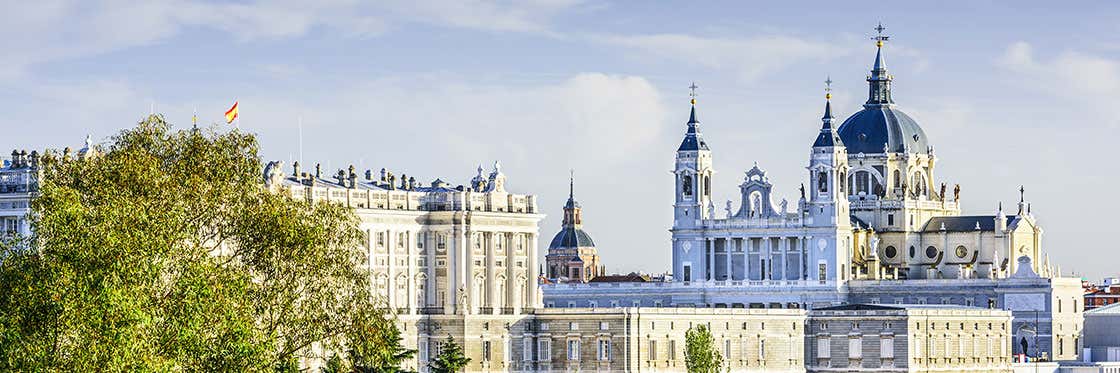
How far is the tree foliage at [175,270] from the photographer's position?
60750mm

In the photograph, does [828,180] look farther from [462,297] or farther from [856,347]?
[462,297]

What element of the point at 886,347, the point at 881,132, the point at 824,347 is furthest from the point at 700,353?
the point at 881,132

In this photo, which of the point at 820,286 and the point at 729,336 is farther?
the point at 820,286

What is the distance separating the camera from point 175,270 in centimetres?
6688

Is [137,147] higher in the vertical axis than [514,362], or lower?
higher

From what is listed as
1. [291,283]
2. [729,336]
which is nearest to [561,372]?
[729,336]

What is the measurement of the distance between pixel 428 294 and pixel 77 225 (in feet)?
198

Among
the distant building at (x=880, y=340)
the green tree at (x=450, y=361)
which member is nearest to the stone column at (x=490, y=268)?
the green tree at (x=450, y=361)

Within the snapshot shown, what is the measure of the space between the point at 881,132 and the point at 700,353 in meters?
59.0

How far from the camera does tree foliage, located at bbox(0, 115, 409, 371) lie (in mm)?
60750

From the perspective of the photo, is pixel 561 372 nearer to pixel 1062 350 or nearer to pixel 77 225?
pixel 1062 350

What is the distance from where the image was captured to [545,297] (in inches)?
7042

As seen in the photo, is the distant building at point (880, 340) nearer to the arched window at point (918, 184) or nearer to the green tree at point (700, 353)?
the green tree at point (700, 353)

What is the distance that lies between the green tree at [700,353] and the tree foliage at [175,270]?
48382 millimetres
